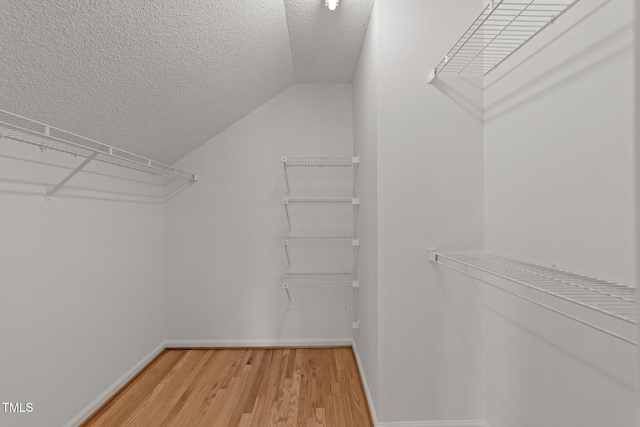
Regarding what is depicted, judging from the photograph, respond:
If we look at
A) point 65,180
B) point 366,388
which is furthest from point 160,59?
point 366,388

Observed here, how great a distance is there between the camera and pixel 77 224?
1.89 metres

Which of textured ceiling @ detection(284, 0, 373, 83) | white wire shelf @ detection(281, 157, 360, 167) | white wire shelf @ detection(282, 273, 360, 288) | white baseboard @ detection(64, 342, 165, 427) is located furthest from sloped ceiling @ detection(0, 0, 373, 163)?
white baseboard @ detection(64, 342, 165, 427)

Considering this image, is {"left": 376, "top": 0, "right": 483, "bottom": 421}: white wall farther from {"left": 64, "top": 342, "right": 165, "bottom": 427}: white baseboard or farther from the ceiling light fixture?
{"left": 64, "top": 342, "right": 165, "bottom": 427}: white baseboard

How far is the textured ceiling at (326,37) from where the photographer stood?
1922 millimetres

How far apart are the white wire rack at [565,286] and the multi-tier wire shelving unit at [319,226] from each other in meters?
1.30

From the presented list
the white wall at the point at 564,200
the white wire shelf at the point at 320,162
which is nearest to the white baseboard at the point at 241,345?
the white wall at the point at 564,200

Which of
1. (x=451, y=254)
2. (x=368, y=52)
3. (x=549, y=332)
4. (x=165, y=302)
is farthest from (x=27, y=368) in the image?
(x=368, y=52)

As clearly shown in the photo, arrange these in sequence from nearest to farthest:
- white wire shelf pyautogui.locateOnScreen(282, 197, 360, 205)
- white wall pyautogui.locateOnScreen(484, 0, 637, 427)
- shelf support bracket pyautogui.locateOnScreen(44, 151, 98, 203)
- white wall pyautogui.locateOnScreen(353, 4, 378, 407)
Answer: white wall pyautogui.locateOnScreen(484, 0, 637, 427) < shelf support bracket pyautogui.locateOnScreen(44, 151, 98, 203) < white wall pyautogui.locateOnScreen(353, 4, 378, 407) < white wire shelf pyautogui.locateOnScreen(282, 197, 360, 205)

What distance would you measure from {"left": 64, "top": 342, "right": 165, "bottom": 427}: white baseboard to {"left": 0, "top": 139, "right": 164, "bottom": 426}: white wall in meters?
0.03

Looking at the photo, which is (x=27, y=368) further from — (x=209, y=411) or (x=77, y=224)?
(x=209, y=411)

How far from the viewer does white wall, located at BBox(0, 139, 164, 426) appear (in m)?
1.49

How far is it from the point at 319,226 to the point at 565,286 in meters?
2.00

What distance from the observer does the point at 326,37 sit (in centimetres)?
223

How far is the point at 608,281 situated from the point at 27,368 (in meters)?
2.30
